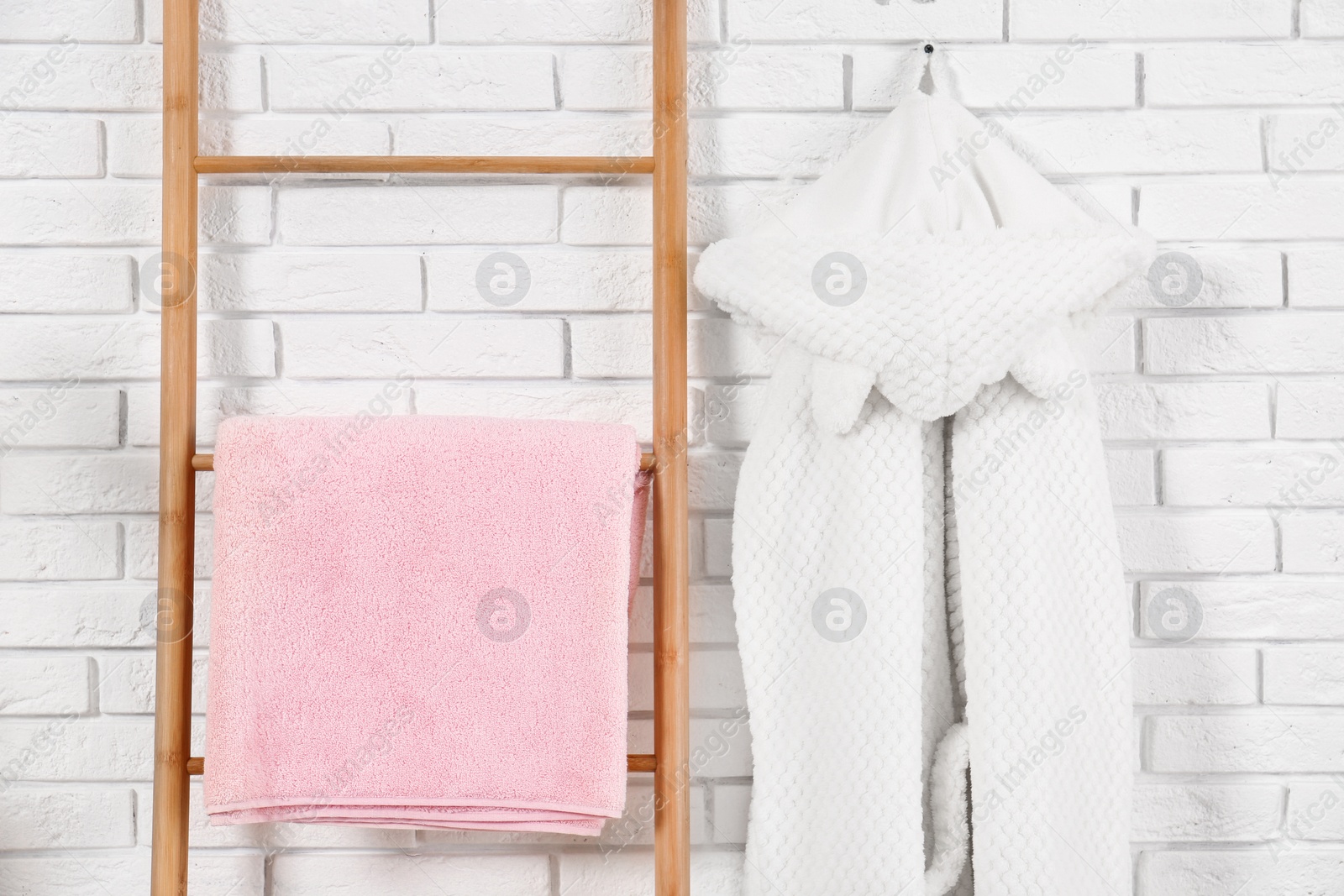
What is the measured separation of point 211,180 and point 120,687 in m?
0.53

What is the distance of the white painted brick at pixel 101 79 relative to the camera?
0.92 m

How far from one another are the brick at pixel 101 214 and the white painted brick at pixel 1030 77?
63cm

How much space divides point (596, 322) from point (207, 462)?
1.32 feet

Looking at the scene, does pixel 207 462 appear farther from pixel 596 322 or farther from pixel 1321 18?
pixel 1321 18

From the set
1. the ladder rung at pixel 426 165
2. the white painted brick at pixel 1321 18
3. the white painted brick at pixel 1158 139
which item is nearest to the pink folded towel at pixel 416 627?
the ladder rung at pixel 426 165

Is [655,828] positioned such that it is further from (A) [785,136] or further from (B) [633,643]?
(A) [785,136]

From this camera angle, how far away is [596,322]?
0.94 metres

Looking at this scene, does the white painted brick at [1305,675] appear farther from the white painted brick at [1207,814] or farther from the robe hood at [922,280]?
the robe hood at [922,280]

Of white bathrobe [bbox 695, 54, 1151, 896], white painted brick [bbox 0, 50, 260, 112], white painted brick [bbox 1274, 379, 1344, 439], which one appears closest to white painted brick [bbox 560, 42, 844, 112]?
white bathrobe [bbox 695, 54, 1151, 896]

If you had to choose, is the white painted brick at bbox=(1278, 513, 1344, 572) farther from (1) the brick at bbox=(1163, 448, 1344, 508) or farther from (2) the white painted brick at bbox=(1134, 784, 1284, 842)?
(2) the white painted brick at bbox=(1134, 784, 1284, 842)

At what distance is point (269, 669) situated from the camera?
32.5 inches

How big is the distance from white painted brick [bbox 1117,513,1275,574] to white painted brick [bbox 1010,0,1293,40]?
495 millimetres

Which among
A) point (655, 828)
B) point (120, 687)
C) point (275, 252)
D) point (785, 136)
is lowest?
point (655, 828)

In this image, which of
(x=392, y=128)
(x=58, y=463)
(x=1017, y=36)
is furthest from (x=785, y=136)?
(x=58, y=463)
